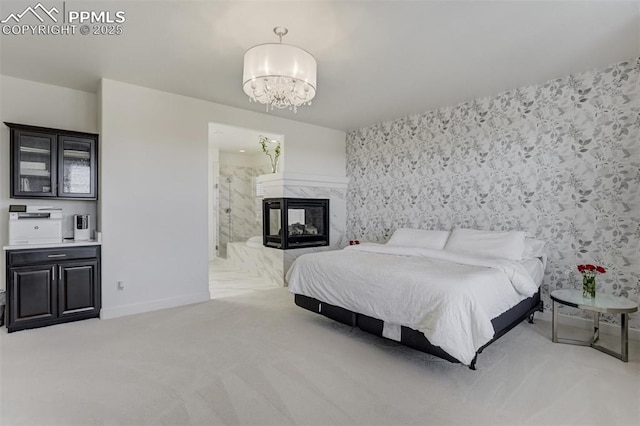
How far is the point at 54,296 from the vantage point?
3.33 meters

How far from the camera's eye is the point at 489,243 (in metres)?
3.52

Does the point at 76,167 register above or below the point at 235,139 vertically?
below

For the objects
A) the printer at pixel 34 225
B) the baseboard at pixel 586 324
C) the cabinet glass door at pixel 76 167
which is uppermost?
the cabinet glass door at pixel 76 167

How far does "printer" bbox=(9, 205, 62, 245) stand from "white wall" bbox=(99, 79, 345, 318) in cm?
44

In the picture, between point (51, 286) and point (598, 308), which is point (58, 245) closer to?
point (51, 286)

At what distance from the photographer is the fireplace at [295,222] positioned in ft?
17.3

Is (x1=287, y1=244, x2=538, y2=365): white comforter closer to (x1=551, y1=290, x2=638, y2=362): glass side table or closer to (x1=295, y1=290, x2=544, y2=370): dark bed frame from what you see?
(x1=295, y1=290, x2=544, y2=370): dark bed frame

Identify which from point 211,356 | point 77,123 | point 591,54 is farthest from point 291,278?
point 591,54

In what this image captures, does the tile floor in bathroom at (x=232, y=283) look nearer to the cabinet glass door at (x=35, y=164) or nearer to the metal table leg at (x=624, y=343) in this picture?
the cabinet glass door at (x=35, y=164)

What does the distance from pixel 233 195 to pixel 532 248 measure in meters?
6.59

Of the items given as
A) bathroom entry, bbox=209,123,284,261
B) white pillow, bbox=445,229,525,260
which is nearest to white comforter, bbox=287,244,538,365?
white pillow, bbox=445,229,525,260

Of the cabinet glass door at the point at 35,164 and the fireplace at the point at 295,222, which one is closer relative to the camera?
the cabinet glass door at the point at 35,164

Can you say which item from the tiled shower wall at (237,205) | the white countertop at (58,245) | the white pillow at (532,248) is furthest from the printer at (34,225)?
the white pillow at (532,248)

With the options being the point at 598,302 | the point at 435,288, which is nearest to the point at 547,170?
the point at 598,302
